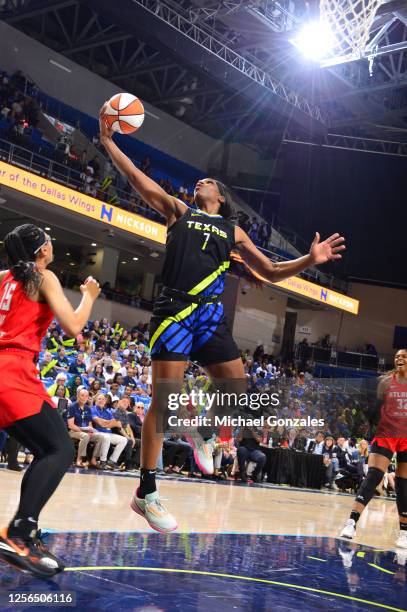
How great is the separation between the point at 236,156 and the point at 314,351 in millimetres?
10225

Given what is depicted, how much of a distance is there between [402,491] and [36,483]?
206 inches

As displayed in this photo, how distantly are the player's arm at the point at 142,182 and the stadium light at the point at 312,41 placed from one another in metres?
17.8

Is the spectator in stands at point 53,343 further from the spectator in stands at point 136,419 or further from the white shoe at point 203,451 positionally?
the white shoe at point 203,451

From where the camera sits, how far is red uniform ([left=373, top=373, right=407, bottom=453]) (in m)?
7.55

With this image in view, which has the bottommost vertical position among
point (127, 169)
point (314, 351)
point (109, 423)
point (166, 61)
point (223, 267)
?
point (109, 423)

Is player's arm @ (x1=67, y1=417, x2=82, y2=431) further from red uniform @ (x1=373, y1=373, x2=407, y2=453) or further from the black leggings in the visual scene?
the black leggings

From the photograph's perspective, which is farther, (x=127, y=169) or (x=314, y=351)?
(x=314, y=351)

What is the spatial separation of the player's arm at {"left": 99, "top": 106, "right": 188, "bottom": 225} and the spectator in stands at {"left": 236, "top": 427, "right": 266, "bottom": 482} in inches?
434

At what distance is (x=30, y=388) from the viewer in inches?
147

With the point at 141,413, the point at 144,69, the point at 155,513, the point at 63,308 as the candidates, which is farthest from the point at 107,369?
the point at 144,69

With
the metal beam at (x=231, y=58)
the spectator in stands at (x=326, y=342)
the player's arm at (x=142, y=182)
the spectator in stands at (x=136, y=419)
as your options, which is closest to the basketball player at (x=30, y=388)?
the player's arm at (x=142, y=182)

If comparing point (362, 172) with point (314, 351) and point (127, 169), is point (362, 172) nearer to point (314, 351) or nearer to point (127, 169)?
point (314, 351)

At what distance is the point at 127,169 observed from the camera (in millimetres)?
4273

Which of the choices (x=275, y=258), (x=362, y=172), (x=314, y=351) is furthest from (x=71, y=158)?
(x=314, y=351)
